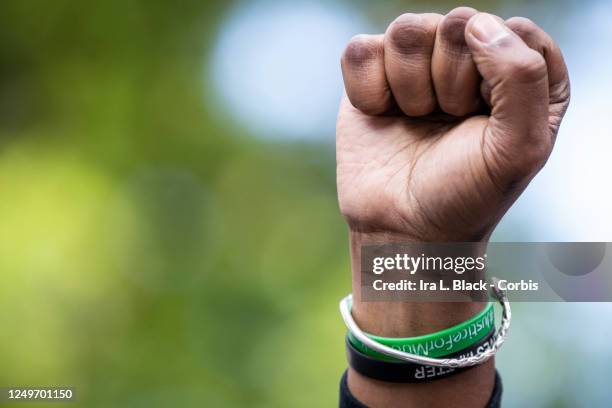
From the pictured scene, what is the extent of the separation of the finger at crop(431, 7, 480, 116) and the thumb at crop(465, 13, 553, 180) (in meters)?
0.02

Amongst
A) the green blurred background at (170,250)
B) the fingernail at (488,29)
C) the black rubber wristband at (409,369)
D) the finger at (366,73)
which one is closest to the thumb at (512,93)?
the fingernail at (488,29)

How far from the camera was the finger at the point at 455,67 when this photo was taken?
0.73 m

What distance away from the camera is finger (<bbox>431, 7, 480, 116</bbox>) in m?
0.73

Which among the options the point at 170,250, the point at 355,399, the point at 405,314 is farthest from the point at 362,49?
the point at 170,250

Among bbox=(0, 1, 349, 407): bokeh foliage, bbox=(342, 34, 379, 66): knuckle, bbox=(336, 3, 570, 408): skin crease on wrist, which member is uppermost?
bbox=(342, 34, 379, 66): knuckle

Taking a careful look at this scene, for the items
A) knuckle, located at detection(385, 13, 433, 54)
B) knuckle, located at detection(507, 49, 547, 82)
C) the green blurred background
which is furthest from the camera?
the green blurred background

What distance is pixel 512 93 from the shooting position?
68 cm

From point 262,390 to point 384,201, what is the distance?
6.37ft

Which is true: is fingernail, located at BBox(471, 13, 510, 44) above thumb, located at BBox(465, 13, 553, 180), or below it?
above

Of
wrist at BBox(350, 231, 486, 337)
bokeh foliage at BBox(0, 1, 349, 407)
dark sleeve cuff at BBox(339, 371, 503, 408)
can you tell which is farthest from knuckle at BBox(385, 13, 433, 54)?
bokeh foliage at BBox(0, 1, 349, 407)

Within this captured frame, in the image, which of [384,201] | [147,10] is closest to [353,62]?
[384,201]

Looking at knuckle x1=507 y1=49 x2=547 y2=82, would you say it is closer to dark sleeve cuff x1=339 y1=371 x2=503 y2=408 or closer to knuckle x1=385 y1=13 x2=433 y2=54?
knuckle x1=385 y1=13 x2=433 y2=54

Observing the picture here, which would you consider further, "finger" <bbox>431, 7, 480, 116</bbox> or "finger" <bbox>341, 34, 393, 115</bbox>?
"finger" <bbox>341, 34, 393, 115</bbox>

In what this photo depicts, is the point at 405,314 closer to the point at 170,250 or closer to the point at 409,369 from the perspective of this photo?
the point at 409,369
